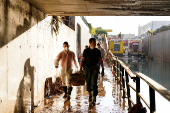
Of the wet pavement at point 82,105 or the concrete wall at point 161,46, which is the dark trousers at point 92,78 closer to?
the wet pavement at point 82,105

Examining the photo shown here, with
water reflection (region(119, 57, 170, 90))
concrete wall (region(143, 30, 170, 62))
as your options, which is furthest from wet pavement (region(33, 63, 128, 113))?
concrete wall (region(143, 30, 170, 62))

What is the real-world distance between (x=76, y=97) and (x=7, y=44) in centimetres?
388

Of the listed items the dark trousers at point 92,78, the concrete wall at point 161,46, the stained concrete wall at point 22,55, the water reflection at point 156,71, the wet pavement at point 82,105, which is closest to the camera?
the stained concrete wall at point 22,55

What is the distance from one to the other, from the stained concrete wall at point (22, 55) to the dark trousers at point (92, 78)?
154 cm

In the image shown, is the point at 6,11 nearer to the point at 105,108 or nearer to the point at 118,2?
the point at 118,2

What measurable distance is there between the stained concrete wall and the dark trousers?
154 centimetres

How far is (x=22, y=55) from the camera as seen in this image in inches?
200

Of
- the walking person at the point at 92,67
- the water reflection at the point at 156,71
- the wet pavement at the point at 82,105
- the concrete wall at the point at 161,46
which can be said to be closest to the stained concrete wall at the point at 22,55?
the wet pavement at the point at 82,105

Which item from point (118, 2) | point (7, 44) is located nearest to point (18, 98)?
point (7, 44)

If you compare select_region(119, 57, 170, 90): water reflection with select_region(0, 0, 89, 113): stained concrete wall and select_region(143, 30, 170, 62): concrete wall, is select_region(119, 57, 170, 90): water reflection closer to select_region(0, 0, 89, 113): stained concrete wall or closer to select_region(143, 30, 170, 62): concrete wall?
select_region(143, 30, 170, 62): concrete wall

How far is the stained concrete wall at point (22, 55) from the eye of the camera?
410 cm

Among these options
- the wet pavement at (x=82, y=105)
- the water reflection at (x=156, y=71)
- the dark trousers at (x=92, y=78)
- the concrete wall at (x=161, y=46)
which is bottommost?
the water reflection at (x=156, y=71)

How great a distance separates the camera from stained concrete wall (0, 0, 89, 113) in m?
4.10

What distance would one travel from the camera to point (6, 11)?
4.18 m
